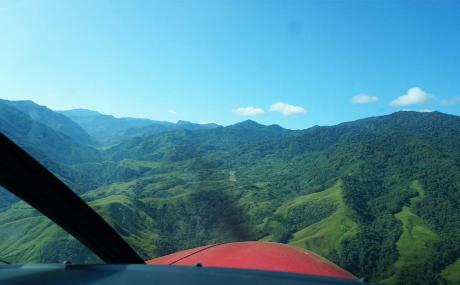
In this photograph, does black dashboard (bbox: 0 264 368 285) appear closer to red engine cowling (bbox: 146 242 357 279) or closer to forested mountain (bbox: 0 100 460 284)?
red engine cowling (bbox: 146 242 357 279)

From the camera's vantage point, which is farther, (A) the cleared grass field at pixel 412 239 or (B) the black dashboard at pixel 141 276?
(A) the cleared grass field at pixel 412 239

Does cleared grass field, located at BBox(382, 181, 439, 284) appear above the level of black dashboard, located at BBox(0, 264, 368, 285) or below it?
below

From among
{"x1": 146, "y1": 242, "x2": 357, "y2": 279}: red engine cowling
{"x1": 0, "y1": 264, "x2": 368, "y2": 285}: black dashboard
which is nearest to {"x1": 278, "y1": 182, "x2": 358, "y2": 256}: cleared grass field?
{"x1": 146, "y1": 242, "x2": 357, "y2": 279}: red engine cowling

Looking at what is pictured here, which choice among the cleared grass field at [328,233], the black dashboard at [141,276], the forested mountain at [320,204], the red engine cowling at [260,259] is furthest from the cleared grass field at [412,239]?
the black dashboard at [141,276]

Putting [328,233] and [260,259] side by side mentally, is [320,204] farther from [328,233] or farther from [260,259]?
[260,259]

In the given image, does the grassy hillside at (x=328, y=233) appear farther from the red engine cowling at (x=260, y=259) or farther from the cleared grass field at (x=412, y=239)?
the red engine cowling at (x=260, y=259)

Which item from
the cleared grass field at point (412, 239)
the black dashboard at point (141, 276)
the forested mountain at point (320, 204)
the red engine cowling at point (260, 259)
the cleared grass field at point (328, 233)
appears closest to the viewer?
the black dashboard at point (141, 276)

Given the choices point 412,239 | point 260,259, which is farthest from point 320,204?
point 260,259

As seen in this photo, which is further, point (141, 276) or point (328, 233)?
point (328, 233)

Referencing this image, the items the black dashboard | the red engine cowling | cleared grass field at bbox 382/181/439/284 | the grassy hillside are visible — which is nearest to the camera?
the black dashboard
